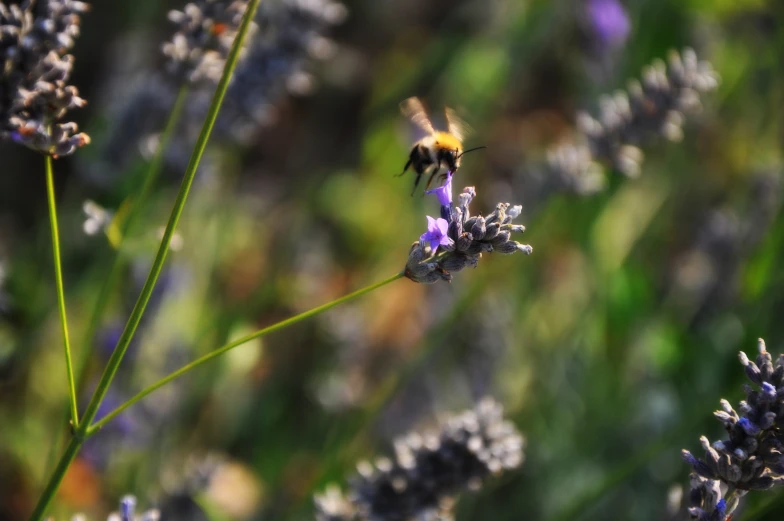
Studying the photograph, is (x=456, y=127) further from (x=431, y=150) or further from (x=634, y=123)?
(x=634, y=123)

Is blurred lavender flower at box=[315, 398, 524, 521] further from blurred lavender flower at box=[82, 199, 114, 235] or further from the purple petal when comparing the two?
blurred lavender flower at box=[82, 199, 114, 235]

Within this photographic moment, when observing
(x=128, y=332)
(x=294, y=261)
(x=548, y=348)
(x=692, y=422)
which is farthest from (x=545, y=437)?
(x=128, y=332)

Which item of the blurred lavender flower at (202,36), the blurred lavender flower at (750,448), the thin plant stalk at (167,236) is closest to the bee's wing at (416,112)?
the blurred lavender flower at (202,36)

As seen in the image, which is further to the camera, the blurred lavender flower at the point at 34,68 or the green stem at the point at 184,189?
the blurred lavender flower at the point at 34,68

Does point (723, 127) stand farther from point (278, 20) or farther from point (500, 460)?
point (500, 460)

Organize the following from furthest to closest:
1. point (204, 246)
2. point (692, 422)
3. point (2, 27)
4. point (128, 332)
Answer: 1. point (204, 246)
2. point (692, 422)
3. point (2, 27)
4. point (128, 332)

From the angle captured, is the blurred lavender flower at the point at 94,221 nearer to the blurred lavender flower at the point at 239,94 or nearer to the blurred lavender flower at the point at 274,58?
the blurred lavender flower at the point at 239,94
